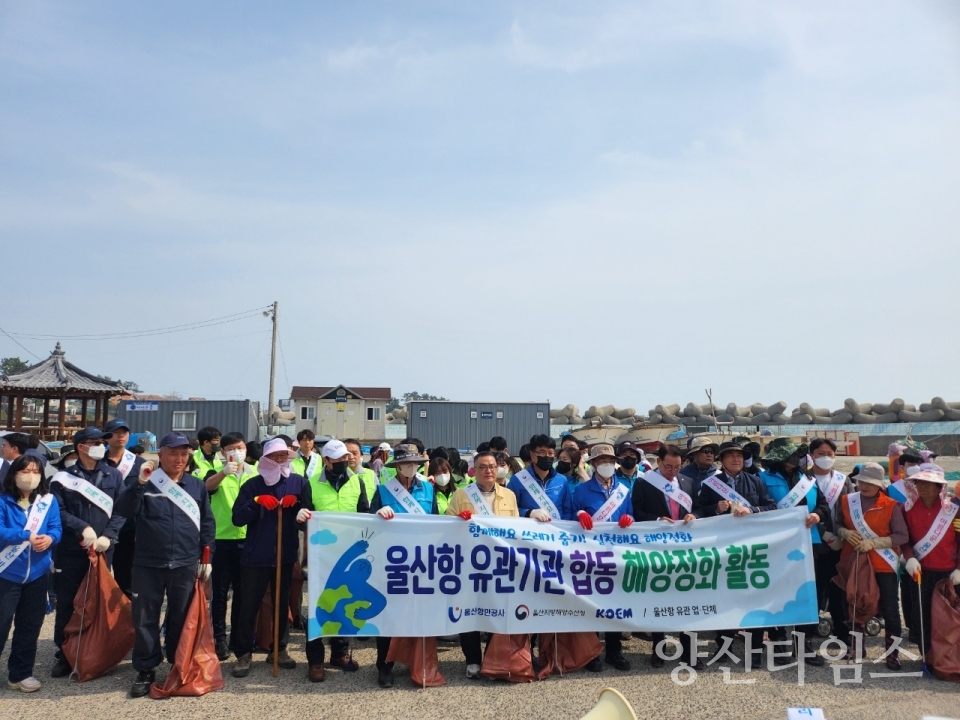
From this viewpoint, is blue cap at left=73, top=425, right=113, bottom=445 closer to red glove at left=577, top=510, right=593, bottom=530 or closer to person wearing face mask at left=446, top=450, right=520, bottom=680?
person wearing face mask at left=446, top=450, right=520, bottom=680

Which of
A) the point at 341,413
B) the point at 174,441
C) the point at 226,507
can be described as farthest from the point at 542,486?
the point at 341,413

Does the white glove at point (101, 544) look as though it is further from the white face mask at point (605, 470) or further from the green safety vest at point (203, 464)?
the white face mask at point (605, 470)

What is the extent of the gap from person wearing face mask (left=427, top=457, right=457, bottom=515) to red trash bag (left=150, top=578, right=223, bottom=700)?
88.0 inches

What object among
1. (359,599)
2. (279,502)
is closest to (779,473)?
(359,599)

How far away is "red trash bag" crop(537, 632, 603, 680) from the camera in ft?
20.1

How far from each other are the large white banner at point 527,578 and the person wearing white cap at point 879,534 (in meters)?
0.63

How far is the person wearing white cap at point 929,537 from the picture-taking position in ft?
20.3

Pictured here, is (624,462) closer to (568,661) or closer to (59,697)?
(568,661)

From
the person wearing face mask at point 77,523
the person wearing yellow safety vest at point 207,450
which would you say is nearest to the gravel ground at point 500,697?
the person wearing face mask at point 77,523

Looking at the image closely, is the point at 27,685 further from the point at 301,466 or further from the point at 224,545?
the point at 301,466

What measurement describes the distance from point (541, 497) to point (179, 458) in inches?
120

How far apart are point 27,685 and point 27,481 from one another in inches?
59.8

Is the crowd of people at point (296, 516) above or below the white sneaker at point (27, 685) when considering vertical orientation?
→ above

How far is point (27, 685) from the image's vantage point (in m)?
5.54
